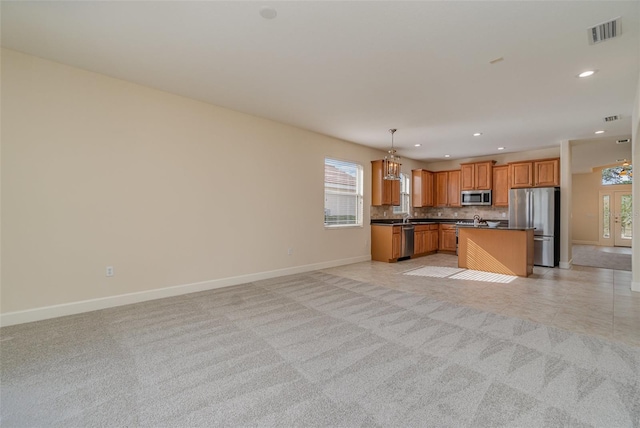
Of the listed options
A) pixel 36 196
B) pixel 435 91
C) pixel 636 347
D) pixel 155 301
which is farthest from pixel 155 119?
pixel 636 347

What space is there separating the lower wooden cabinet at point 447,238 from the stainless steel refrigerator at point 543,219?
1927 mm

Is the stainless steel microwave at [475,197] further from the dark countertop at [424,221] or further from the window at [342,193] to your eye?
the window at [342,193]

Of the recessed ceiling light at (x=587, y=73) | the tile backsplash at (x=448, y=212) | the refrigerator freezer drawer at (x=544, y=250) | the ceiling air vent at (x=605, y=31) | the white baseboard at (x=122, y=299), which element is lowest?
the white baseboard at (x=122, y=299)

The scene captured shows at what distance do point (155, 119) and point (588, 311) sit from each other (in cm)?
609

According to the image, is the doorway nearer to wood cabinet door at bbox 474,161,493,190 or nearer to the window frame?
wood cabinet door at bbox 474,161,493,190

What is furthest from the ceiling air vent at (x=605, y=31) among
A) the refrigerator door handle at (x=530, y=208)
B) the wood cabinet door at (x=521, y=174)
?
the wood cabinet door at (x=521, y=174)

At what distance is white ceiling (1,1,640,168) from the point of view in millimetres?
2316

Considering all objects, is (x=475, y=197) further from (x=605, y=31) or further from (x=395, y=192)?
(x=605, y=31)

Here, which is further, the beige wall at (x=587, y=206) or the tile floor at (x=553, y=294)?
the beige wall at (x=587, y=206)

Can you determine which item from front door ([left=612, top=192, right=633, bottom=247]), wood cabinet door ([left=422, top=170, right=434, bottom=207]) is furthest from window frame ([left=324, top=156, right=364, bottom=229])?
front door ([left=612, top=192, right=633, bottom=247])

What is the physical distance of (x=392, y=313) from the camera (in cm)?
335

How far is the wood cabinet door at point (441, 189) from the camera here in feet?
28.7

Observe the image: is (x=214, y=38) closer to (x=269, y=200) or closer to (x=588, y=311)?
(x=269, y=200)

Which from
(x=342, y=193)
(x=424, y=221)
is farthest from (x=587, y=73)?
(x=424, y=221)
